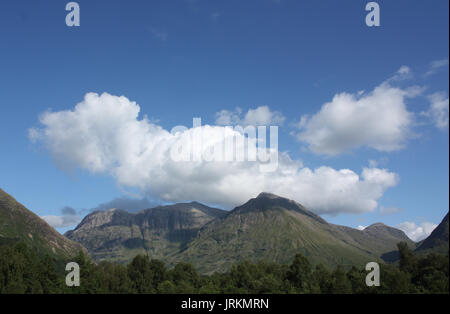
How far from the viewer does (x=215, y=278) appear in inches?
6545

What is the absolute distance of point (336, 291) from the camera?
131m

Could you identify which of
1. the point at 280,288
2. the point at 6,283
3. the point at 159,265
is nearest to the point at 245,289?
the point at 280,288

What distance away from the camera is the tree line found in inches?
4670

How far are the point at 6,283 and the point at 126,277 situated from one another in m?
43.3

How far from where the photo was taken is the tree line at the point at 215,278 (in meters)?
119

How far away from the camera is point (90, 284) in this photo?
140875 millimetres
